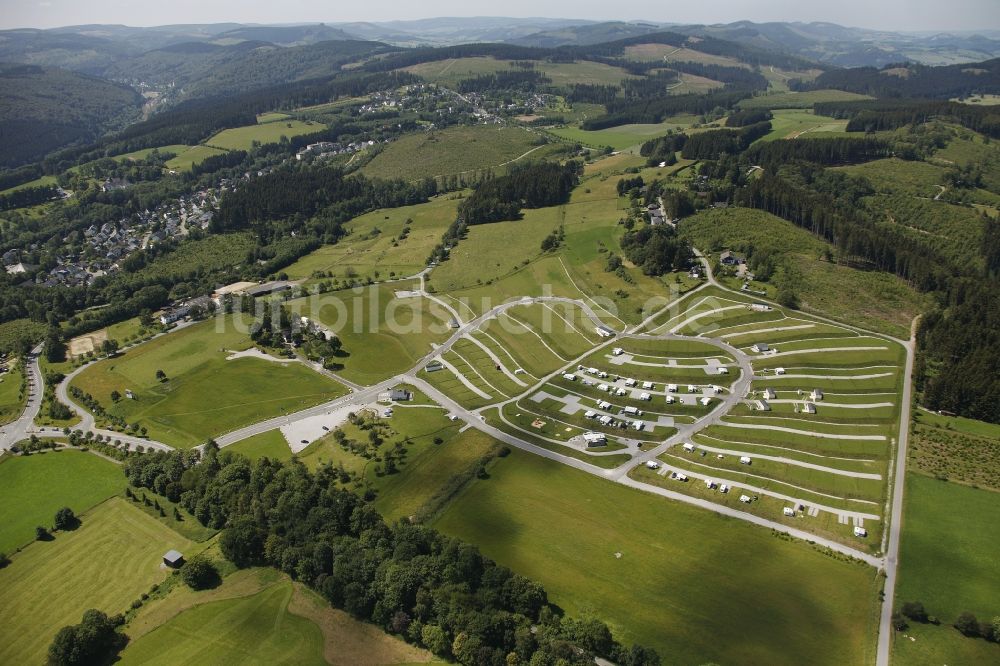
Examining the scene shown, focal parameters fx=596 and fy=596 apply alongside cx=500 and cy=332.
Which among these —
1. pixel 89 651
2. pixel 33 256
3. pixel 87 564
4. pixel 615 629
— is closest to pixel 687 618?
pixel 615 629

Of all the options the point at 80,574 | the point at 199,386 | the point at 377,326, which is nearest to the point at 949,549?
the point at 80,574

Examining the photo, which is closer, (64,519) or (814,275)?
(64,519)

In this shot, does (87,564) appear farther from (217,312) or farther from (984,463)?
(984,463)

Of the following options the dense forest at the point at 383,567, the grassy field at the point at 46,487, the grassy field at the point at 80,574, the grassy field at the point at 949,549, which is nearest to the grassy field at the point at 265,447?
the dense forest at the point at 383,567

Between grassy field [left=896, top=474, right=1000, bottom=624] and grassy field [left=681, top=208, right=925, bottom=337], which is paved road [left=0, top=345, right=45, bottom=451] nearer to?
grassy field [left=896, top=474, right=1000, bottom=624]

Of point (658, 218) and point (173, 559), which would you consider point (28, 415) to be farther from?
point (658, 218)
